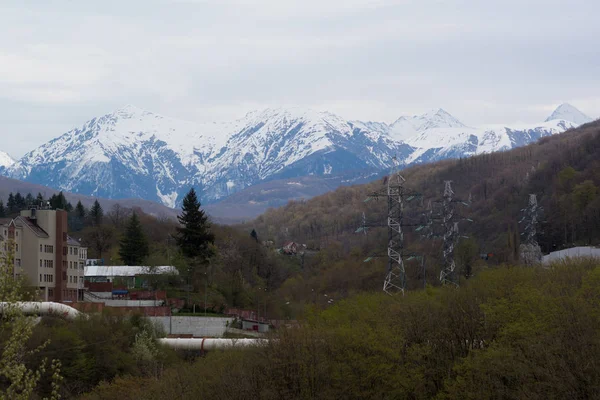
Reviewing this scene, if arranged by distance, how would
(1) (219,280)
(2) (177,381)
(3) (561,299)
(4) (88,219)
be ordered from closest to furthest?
(3) (561,299) < (2) (177,381) < (1) (219,280) < (4) (88,219)

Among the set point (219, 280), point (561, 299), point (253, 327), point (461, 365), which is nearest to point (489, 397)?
point (461, 365)

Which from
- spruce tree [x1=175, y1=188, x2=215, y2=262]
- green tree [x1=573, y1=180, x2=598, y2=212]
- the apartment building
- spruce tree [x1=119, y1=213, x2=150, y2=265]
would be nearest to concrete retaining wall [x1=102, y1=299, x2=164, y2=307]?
the apartment building

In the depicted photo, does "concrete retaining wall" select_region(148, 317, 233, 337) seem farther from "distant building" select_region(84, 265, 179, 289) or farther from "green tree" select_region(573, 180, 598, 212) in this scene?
"green tree" select_region(573, 180, 598, 212)

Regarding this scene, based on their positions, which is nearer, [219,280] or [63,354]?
[63,354]

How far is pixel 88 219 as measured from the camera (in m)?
175

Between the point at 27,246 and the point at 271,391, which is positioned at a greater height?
the point at 27,246

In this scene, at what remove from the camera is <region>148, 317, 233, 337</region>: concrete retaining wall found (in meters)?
96.8

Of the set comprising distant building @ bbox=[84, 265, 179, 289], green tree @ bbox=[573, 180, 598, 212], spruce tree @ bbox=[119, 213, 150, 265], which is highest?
green tree @ bbox=[573, 180, 598, 212]

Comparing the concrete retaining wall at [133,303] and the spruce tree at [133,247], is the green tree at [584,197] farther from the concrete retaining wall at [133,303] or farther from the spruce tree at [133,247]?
the concrete retaining wall at [133,303]

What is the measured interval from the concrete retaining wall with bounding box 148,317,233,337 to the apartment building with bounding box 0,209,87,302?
40.2ft

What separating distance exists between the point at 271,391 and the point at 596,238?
92.4m

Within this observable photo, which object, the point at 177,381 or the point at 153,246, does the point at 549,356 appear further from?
the point at 153,246

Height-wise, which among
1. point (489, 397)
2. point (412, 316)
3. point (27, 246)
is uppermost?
point (27, 246)

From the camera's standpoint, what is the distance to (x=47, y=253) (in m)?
102
